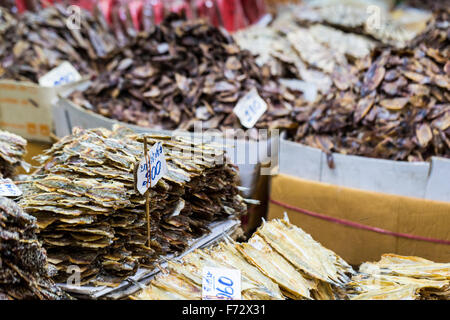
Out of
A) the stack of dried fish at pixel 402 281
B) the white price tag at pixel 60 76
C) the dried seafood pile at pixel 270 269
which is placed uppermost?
the white price tag at pixel 60 76

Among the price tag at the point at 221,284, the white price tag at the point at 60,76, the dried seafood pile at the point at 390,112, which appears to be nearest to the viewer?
the price tag at the point at 221,284

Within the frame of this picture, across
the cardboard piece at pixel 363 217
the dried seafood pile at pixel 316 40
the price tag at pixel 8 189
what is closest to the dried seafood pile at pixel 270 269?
the price tag at pixel 8 189

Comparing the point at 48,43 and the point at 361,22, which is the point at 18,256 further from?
the point at 361,22

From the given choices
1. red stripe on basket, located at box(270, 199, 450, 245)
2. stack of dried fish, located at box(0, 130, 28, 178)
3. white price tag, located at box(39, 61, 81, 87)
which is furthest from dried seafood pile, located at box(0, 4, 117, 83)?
red stripe on basket, located at box(270, 199, 450, 245)

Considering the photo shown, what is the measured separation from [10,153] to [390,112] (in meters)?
1.67

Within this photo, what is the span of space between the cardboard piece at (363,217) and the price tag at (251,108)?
366mm

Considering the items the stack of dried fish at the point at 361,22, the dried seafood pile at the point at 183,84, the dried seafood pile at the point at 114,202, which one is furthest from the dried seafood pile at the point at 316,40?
the dried seafood pile at the point at 114,202

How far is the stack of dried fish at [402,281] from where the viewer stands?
1392 millimetres

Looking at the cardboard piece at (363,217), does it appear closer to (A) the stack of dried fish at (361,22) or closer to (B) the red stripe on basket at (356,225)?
(B) the red stripe on basket at (356,225)

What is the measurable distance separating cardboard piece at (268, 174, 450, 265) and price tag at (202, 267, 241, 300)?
3.35ft

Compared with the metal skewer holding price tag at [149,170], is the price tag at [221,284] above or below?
below

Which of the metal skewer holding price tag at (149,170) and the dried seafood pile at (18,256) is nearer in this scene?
the dried seafood pile at (18,256)

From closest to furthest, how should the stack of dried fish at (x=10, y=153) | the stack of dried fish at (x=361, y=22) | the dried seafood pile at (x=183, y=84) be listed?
the stack of dried fish at (x=10, y=153) < the dried seafood pile at (x=183, y=84) < the stack of dried fish at (x=361, y=22)

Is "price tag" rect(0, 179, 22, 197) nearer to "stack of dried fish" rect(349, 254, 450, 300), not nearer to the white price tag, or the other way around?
"stack of dried fish" rect(349, 254, 450, 300)
